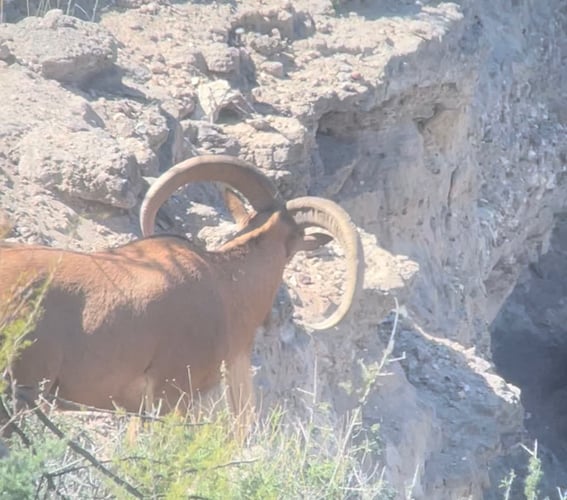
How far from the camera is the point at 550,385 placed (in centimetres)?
1938

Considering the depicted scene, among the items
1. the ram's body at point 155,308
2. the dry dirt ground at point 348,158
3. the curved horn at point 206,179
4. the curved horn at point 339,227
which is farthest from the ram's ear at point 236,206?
the dry dirt ground at point 348,158

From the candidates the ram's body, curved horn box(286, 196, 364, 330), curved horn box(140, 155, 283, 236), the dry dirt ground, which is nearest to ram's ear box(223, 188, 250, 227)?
the ram's body

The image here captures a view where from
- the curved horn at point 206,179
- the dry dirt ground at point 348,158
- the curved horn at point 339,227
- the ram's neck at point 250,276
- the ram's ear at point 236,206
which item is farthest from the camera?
the dry dirt ground at point 348,158

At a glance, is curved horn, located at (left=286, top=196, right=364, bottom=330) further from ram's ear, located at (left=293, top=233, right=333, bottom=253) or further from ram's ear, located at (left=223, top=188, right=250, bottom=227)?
ram's ear, located at (left=223, top=188, right=250, bottom=227)

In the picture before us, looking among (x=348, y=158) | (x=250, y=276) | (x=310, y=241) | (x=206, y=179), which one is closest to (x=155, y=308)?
(x=250, y=276)

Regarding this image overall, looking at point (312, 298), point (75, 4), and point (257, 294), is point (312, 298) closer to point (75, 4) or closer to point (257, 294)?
point (257, 294)

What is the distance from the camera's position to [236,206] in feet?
27.3

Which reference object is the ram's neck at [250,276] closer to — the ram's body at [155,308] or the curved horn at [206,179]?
the ram's body at [155,308]

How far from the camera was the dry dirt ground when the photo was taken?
9.09m

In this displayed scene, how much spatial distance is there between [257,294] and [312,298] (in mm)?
2200

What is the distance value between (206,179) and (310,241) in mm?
735

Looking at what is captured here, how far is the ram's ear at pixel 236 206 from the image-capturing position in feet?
27.3

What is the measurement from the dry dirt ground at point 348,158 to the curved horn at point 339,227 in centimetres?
51

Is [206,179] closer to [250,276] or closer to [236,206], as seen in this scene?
[236,206]
